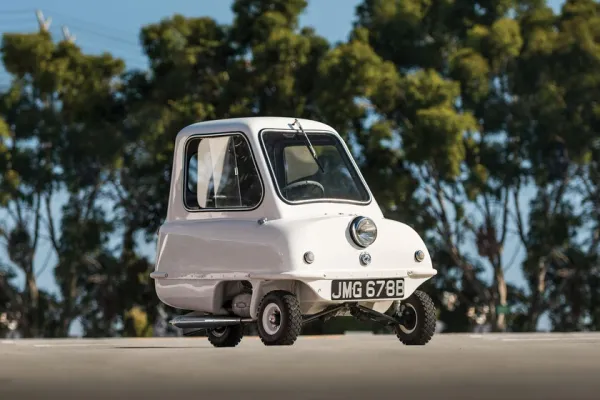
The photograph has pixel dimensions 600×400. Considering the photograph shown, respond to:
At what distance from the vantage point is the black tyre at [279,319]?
517 inches

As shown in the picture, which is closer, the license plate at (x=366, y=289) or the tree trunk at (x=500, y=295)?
the license plate at (x=366, y=289)

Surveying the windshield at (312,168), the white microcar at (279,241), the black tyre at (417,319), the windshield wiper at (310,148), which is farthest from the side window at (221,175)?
the black tyre at (417,319)

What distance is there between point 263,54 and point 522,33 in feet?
25.5

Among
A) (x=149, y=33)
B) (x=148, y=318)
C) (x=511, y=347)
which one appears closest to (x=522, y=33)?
(x=149, y=33)

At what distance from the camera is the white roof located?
46.5 feet

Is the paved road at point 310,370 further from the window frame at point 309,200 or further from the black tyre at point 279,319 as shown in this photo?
the window frame at point 309,200

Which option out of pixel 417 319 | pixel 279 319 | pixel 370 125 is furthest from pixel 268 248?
pixel 370 125

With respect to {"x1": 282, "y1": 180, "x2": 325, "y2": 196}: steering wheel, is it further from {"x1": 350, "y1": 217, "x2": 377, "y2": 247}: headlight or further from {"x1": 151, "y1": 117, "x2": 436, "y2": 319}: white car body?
{"x1": 350, "y1": 217, "x2": 377, "y2": 247}: headlight

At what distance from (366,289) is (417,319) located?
41.2 inches

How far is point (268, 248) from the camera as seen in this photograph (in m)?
13.2

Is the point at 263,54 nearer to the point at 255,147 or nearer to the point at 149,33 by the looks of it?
the point at 149,33

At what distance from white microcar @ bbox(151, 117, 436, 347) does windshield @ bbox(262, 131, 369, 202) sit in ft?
0.04

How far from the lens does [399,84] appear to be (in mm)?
38688

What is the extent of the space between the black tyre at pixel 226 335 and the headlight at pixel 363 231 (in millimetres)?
2206
